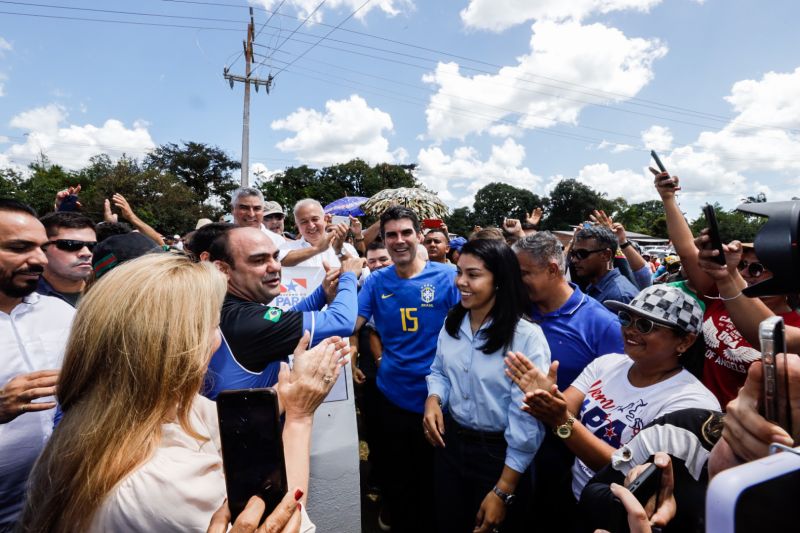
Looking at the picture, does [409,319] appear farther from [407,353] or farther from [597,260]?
[597,260]

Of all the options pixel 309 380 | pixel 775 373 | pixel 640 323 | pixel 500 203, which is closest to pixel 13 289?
pixel 309 380

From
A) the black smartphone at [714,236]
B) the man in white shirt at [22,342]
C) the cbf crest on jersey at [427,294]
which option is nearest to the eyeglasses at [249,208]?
the man in white shirt at [22,342]

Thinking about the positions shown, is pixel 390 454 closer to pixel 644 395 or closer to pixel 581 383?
pixel 581 383

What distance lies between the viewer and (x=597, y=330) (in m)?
2.58

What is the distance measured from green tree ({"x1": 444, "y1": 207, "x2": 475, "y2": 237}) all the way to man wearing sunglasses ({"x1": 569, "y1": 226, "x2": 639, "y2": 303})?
52411 millimetres

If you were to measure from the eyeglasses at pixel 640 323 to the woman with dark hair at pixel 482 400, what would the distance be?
46 centimetres

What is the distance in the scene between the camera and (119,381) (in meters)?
1.17

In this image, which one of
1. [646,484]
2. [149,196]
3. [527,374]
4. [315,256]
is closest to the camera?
[646,484]

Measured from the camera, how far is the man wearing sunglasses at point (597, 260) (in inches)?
138

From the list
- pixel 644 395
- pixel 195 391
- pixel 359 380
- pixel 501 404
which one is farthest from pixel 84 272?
pixel 644 395

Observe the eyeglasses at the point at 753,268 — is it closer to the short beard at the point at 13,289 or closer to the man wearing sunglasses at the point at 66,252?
the short beard at the point at 13,289

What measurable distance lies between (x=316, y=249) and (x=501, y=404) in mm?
2212

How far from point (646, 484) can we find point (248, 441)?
1.03 m

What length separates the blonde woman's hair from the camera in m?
1.06
